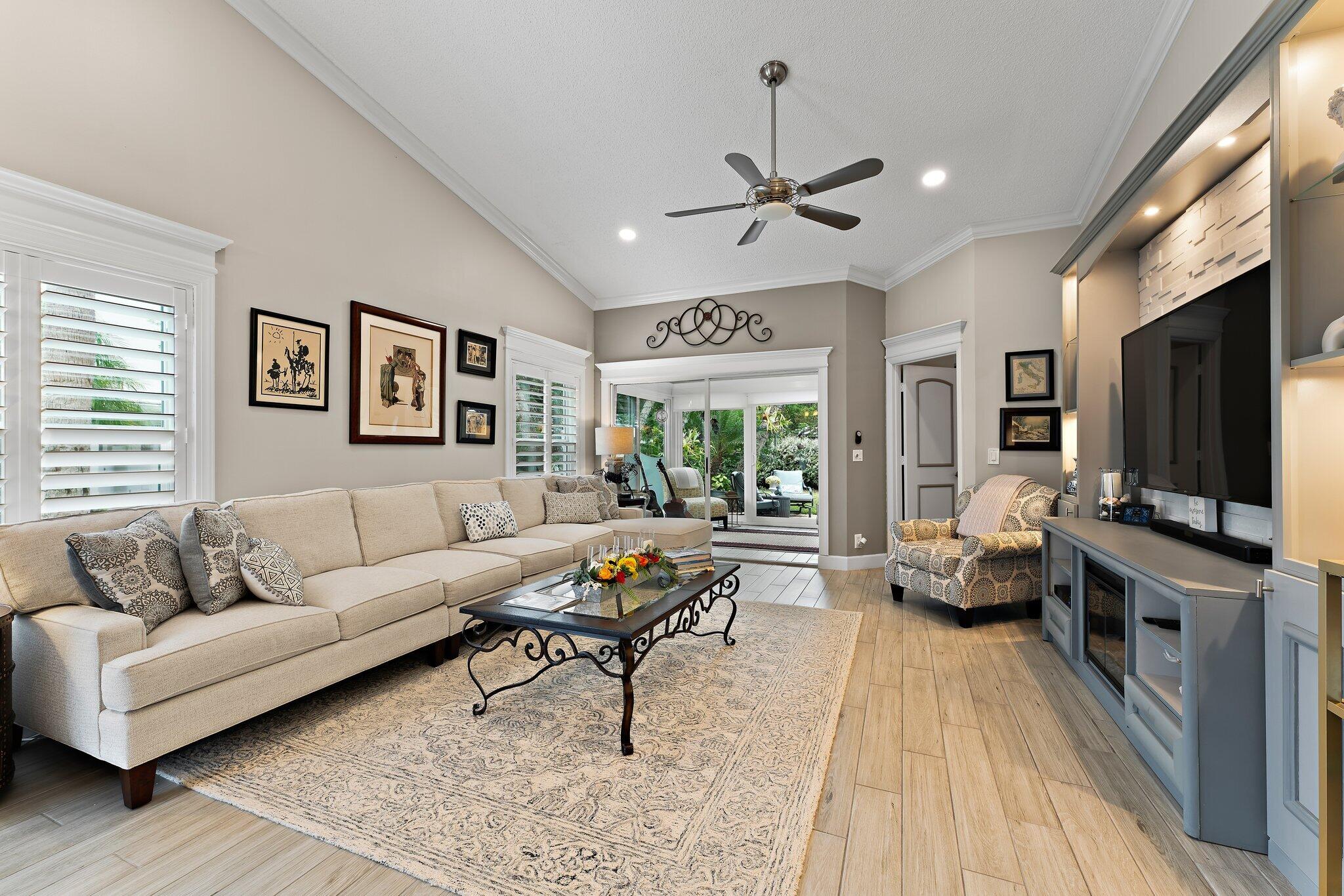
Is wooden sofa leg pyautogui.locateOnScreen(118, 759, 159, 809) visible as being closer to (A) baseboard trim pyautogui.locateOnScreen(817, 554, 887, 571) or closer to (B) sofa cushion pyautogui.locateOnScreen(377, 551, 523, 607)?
(B) sofa cushion pyautogui.locateOnScreen(377, 551, 523, 607)

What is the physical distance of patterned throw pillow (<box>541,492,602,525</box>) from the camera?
5047 millimetres

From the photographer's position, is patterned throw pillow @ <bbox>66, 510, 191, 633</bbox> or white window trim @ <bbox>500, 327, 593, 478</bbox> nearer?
patterned throw pillow @ <bbox>66, 510, 191, 633</bbox>

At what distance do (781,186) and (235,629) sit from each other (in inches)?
123

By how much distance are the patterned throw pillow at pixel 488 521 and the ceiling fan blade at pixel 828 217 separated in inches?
116

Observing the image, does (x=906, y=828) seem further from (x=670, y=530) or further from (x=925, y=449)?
(x=925, y=449)

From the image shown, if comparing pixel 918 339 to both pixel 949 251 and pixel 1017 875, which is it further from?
pixel 1017 875

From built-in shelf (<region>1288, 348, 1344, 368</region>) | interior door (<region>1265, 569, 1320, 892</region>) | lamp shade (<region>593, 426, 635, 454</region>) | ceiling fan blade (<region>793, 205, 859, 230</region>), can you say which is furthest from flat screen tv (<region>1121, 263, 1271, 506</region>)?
lamp shade (<region>593, 426, 635, 454</region>)

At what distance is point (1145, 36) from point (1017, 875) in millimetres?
3684

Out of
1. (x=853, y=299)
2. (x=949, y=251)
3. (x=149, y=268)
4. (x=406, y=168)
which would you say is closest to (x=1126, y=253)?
(x=949, y=251)

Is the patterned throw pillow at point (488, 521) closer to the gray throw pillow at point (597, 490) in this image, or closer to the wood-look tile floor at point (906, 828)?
the gray throw pillow at point (597, 490)

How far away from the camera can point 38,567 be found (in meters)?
2.08

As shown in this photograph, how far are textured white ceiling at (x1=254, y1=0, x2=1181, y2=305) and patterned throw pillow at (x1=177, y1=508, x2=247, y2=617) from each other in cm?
288

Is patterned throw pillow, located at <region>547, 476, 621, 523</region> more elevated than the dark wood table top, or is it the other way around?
patterned throw pillow, located at <region>547, 476, 621, 523</region>

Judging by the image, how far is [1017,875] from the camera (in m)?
1.56
